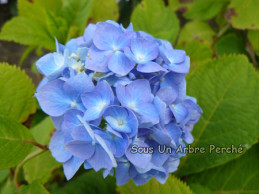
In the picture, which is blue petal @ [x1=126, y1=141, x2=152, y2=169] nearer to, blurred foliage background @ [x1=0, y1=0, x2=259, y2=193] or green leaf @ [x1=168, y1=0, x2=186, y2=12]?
blurred foliage background @ [x1=0, y1=0, x2=259, y2=193]

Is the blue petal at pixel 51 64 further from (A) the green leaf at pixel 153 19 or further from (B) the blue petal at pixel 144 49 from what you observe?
(A) the green leaf at pixel 153 19

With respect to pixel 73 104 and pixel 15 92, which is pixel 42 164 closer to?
pixel 15 92

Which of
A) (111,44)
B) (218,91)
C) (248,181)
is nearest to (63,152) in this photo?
(111,44)

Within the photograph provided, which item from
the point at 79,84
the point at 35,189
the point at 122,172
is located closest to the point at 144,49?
the point at 79,84

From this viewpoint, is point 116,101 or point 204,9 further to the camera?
point 204,9

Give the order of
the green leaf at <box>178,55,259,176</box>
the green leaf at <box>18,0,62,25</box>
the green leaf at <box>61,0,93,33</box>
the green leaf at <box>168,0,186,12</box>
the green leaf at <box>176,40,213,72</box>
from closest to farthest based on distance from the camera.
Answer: the green leaf at <box>178,55,259,176</box>
the green leaf at <box>61,0,93,33</box>
the green leaf at <box>176,40,213,72</box>
the green leaf at <box>18,0,62,25</box>
the green leaf at <box>168,0,186,12</box>

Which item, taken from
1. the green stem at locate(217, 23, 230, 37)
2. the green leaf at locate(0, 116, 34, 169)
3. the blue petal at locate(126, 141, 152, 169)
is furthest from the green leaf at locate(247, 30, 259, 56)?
the green leaf at locate(0, 116, 34, 169)
